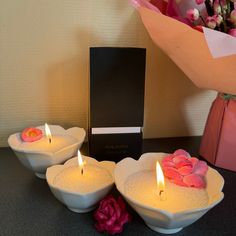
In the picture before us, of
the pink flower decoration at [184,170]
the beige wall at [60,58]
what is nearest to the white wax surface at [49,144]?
the beige wall at [60,58]

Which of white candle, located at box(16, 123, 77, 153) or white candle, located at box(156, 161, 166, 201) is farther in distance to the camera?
white candle, located at box(16, 123, 77, 153)

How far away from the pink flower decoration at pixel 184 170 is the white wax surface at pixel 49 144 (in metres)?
0.22

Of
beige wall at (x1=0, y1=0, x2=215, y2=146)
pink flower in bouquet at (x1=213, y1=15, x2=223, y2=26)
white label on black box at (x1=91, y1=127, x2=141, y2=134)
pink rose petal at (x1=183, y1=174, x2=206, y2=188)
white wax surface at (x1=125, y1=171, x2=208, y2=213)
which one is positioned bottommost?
white wax surface at (x1=125, y1=171, x2=208, y2=213)

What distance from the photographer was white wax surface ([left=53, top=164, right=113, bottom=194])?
0.50 metres

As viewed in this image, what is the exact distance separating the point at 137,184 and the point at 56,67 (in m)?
0.36

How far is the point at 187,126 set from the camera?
0.85 m

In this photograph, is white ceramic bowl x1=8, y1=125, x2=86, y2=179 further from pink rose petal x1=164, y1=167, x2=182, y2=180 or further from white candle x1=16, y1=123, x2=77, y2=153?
pink rose petal x1=164, y1=167, x2=182, y2=180

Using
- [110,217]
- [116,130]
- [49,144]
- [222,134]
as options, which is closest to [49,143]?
[49,144]

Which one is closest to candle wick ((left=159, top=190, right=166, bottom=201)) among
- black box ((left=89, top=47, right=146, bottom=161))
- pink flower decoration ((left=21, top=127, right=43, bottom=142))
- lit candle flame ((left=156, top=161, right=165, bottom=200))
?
lit candle flame ((left=156, top=161, right=165, bottom=200))

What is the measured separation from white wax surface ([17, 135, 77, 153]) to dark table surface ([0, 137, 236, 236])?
0.06m

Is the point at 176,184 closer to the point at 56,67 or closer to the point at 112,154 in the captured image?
the point at 112,154

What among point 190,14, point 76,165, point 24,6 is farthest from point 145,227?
point 24,6

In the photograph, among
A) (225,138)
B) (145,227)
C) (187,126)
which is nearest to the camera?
(145,227)

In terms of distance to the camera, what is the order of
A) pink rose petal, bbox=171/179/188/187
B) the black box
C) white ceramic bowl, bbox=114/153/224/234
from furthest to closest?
the black box
pink rose petal, bbox=171/179/188/187
white ceramic bowl, bbox=114/153/224/234
